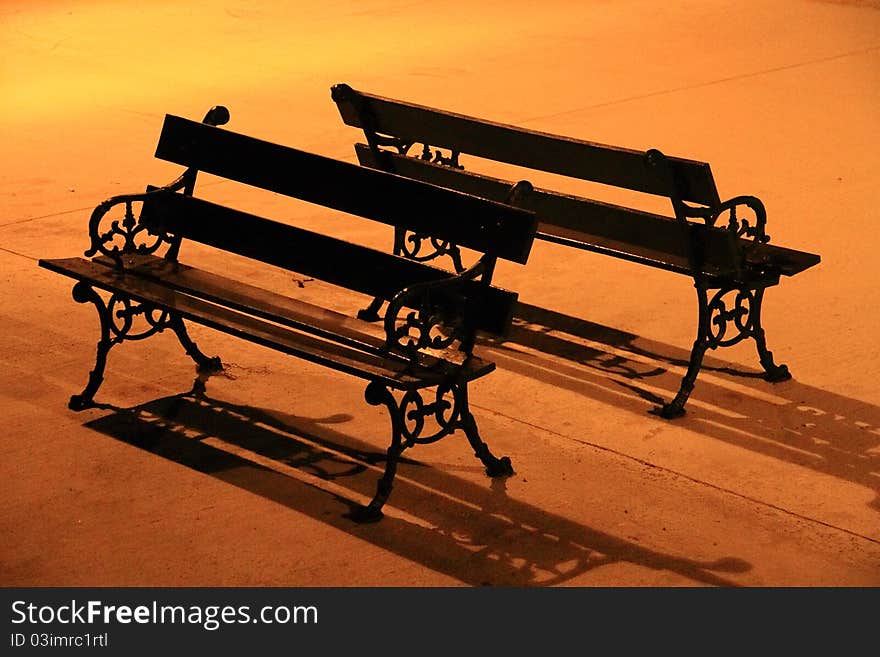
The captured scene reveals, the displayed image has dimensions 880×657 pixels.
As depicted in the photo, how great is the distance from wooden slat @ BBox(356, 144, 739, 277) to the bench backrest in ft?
2.42

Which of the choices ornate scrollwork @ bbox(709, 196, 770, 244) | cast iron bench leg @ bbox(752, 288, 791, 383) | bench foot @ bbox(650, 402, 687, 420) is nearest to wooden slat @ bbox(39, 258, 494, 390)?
bench foot @ bbox(650, 402, 687, 420)

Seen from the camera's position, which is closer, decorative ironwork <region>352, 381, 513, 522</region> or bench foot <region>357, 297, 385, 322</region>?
decorative ironwork <region>352, 381, 513, 522</region>

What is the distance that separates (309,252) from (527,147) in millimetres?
1249

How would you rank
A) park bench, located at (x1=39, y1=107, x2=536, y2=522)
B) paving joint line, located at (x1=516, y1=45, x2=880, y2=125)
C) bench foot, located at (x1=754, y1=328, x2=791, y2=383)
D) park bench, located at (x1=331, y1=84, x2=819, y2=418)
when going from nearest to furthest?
park bench, located at (x1=39, y1=107, x2=536, y2=522), park bench, located at (x1=331, y1=84, x2=819, y2=418), bench foot, located at (x1=754, y1=328, x2=791, y2=383), paving joint line, located at (x1=516, y1=45, x2=880, y2=125)

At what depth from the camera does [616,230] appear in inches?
255

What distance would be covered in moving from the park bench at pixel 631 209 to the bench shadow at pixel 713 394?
0.16 m

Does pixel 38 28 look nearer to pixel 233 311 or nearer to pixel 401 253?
pixel 401 253

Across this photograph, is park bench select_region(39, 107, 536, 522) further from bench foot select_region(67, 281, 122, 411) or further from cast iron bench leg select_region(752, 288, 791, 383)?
cast iron bench leg select_region(752, 288, 791, 383)

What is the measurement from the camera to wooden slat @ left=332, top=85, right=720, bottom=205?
5.91m

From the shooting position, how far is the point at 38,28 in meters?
14.7

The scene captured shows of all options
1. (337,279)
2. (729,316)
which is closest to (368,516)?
(337,279)

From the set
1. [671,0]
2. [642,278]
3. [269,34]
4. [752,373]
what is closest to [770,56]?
[671,0]

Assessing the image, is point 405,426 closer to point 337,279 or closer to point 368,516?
point 368,516

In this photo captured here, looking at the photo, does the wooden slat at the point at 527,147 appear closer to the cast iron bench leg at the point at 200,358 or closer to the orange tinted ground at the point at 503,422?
the orange tinted ground at the point at 503,422
